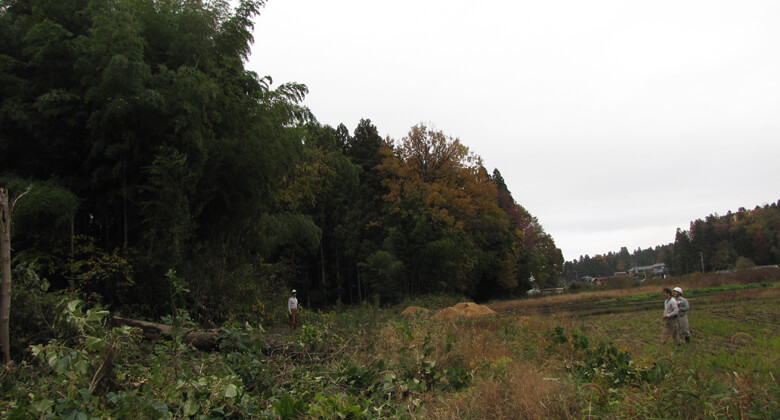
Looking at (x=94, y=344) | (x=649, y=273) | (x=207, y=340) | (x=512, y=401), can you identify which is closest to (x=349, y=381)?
(x=512, y=401)

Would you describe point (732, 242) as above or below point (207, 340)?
above

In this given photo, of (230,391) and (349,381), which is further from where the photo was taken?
(349,381)

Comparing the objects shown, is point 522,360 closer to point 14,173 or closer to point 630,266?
point 14,173

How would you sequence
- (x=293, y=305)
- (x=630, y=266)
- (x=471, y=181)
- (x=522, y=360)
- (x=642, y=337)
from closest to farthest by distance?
(x=522, y=360), (x=642, y=337), (x=293, y=305), (x=471, y=181), (x=630, y=266)

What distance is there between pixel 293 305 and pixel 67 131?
6.88 m

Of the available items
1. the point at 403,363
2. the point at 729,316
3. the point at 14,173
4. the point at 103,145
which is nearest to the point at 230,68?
the point at 103,145

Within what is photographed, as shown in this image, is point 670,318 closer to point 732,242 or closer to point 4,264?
point 4,264

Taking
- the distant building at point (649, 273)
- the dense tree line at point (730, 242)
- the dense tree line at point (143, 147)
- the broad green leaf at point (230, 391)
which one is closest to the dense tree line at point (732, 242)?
the dense tree line at point (730, 242)

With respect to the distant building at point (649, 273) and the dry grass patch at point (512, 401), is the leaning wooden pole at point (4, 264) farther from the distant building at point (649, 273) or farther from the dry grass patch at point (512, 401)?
the distant building at point (649, 273)

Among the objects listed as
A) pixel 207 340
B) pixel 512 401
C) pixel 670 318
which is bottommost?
pixel 670 318

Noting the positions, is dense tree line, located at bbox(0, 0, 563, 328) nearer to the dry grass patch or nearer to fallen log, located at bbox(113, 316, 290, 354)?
fallen log, located at bbox(113, 316, 290, 354)

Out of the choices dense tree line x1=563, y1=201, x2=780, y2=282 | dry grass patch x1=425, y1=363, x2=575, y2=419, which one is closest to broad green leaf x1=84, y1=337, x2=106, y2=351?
dry grass patch x1=425, y1=363, x2=575, y2=419

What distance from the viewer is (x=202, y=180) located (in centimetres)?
1098

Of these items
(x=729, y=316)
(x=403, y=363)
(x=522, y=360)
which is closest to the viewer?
(x=403, y=363)
